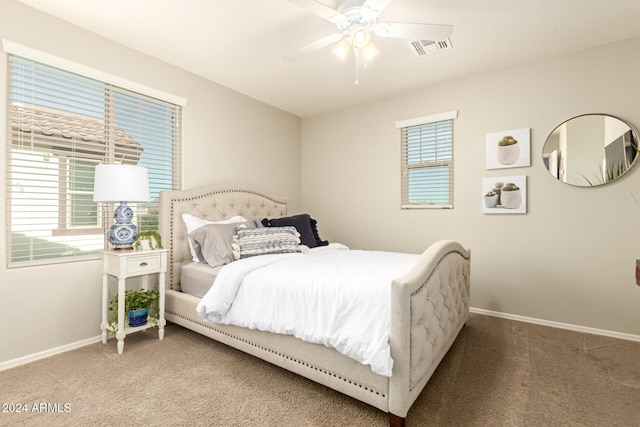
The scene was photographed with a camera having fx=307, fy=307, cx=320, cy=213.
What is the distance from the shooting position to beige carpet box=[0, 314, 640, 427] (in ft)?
5.25

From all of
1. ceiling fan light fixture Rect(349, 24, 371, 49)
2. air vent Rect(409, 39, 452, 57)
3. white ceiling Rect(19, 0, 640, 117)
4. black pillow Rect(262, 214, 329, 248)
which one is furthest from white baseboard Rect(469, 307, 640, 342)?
ceiling fan light fixture Rect(349, 24, 371, 49)

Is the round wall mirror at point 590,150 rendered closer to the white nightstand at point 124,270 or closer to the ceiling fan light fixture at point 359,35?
the ceiling fan light fixture at point 359,35

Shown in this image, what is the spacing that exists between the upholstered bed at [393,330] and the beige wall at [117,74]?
0.60 metres

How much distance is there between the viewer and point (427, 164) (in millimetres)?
3639

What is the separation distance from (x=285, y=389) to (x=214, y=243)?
140cm

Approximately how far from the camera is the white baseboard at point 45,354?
6.87ft

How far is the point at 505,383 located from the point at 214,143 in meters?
3.36

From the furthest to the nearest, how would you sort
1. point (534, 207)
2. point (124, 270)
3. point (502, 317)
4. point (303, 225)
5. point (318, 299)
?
1. point (303, 225)
2. point (502, 317)
3. point (534, 207)
4. point (124, 270)
5. point (318, 299)

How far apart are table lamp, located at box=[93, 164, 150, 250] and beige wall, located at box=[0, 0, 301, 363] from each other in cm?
38

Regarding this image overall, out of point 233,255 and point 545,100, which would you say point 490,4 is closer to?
point 545,100

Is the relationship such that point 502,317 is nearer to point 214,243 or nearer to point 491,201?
point 491,201

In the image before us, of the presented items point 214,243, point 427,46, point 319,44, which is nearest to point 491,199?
point 427,46

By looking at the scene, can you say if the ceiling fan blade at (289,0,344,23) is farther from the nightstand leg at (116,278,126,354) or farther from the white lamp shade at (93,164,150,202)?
the nightstand leg at (116,278,126,354)

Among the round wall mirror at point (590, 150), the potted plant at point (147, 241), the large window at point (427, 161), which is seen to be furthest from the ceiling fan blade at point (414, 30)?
the potted plant at point (147, 241)
